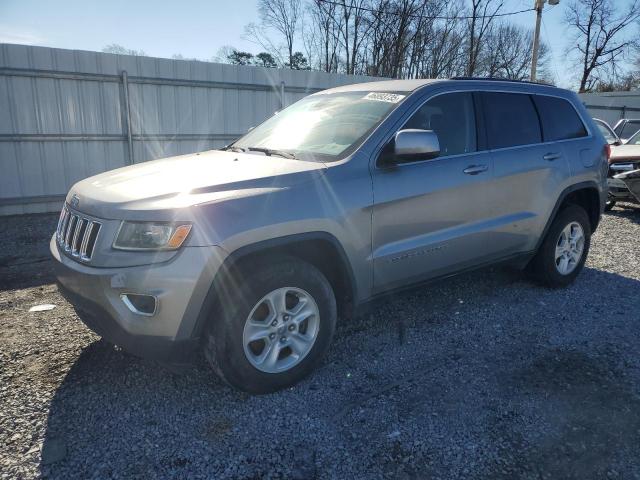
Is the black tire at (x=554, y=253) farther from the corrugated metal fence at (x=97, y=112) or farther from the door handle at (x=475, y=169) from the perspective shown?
the corrugated metal fence at (x=97, y=112)

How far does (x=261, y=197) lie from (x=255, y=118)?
8249mm

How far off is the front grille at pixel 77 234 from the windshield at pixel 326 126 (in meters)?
1.38

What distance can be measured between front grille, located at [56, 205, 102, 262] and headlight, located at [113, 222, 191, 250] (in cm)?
20

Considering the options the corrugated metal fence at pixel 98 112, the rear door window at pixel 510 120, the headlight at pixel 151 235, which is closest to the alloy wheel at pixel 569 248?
the rear door window at pixel 510 120

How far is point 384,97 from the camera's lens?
3.59 metres

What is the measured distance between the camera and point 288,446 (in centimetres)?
251

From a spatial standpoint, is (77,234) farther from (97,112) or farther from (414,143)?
(97,112)

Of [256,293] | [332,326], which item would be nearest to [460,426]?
[332,326]

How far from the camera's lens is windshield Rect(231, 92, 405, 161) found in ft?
10.8

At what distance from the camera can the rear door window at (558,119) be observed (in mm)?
4504

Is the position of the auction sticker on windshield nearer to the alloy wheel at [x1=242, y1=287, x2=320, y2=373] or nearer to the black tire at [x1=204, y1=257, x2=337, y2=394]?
the black tire at [x1=204, y1=257, x2=337, y2=394]

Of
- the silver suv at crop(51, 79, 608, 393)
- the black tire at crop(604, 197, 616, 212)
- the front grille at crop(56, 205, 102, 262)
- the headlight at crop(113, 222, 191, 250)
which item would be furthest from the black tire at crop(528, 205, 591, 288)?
the black tire at crop(604, 197, 616, 212)

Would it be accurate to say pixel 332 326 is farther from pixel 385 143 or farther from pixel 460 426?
pixel 385 143

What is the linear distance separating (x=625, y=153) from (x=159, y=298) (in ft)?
30.2
